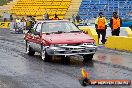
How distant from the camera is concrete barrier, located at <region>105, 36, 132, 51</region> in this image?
20.8 metres

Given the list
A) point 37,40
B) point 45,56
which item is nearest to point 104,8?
point 37,40

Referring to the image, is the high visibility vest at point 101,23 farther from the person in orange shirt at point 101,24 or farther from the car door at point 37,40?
the car door at point 37,40

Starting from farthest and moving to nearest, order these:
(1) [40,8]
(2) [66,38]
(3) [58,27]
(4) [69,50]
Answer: (1) [40,8] → (3) [58,27] → (2) [66,38] → (4) [69,50]

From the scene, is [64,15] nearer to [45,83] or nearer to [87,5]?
[87,5]

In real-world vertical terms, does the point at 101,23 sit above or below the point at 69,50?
below

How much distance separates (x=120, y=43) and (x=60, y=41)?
6.73 m

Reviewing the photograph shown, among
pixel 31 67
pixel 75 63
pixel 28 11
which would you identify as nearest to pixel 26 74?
pixel 31 67

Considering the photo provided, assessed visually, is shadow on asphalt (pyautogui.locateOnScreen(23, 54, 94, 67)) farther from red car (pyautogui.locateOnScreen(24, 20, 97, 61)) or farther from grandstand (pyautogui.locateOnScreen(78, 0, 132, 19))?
grandstand (pyautogui.locateOnScreen(78, 0, 132, 19))

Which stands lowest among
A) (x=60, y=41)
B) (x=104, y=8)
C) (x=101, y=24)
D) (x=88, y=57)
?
(x=104, y=8)

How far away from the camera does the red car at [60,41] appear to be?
1530cm

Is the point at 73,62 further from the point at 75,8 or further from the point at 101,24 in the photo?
the point at 75,8

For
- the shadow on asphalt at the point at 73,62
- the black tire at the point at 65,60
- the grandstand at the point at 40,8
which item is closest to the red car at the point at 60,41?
the shadow on asphalt at the point at 73,62

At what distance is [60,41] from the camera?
15.3m

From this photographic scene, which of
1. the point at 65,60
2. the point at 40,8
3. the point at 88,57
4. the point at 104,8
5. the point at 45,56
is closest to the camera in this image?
the point at 45,56
